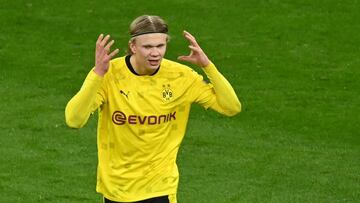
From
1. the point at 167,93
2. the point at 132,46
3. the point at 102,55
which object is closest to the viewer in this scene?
the point at 102,55

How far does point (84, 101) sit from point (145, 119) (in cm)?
61

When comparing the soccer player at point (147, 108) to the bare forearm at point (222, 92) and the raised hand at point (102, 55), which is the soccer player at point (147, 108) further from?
the raised hand at point (102, 55)

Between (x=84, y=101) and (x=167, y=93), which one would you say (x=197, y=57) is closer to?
(x=167, y=93)

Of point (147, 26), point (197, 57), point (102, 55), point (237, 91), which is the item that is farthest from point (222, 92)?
point (237, 91)

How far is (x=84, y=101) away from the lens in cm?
740

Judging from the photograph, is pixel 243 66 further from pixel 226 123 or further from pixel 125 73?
pixel 125 73

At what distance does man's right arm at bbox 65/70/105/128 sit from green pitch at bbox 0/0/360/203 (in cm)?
450

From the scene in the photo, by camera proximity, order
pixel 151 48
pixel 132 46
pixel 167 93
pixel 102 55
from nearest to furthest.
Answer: pixel 102 55
pixel 151 48
pixel 132 46
pixel 167 93

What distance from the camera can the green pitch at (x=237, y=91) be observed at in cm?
1252

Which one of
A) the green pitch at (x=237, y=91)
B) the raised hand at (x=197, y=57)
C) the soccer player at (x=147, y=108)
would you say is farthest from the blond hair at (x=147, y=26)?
the green pitch at (x=237, y=91)

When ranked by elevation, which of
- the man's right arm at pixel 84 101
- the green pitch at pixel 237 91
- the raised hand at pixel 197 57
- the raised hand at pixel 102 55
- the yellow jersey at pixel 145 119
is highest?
the raised hand at pixel 102 55

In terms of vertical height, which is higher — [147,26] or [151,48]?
[147,26]

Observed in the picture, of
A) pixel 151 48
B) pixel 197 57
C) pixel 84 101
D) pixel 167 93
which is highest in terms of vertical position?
pixel 151 48

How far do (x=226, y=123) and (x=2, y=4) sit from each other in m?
8.60
